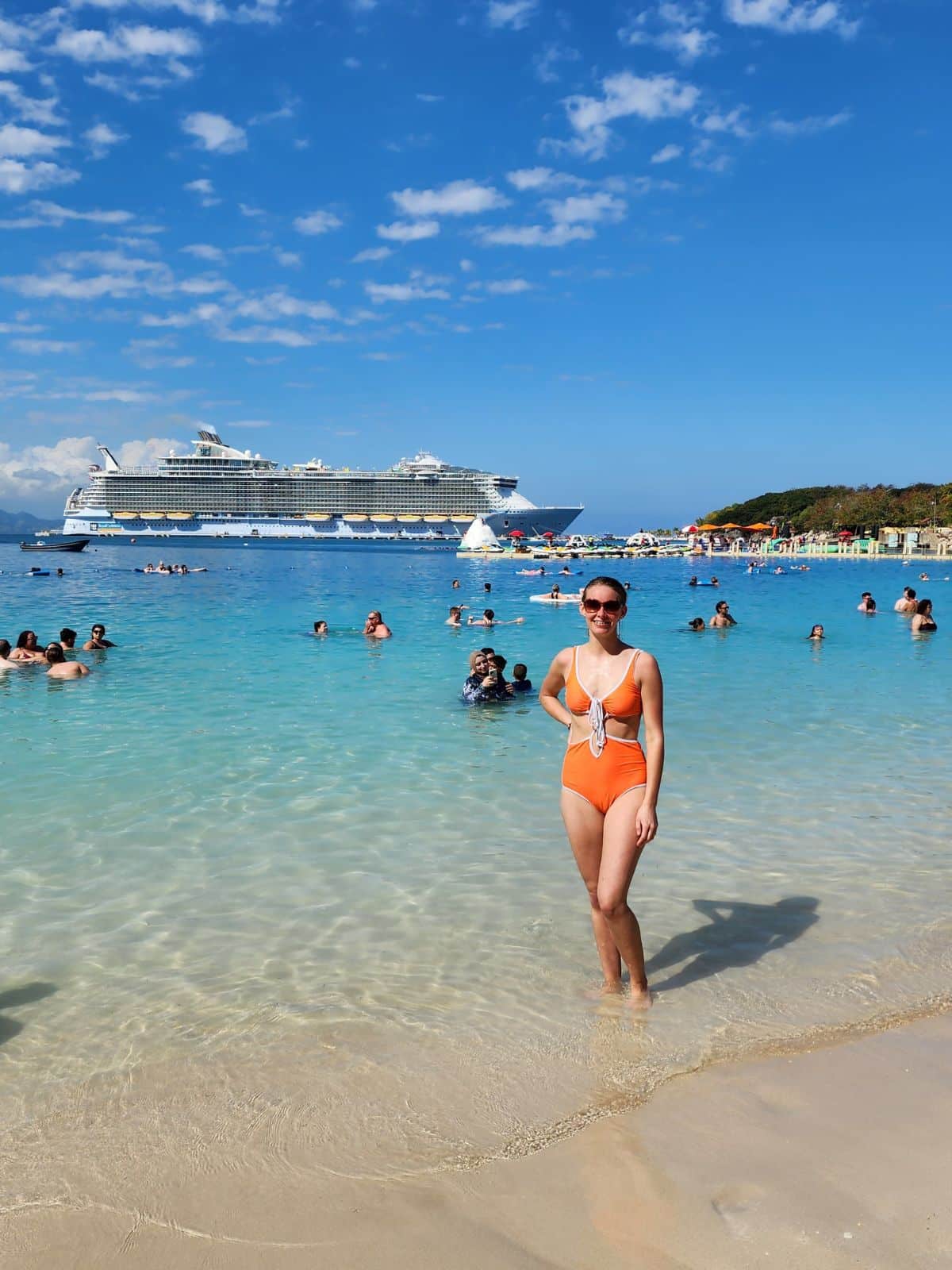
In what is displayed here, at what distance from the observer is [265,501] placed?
123 meters

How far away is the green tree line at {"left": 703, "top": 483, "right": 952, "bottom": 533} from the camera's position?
8962 cm

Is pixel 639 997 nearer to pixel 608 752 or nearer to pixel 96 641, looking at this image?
pixel 608 752

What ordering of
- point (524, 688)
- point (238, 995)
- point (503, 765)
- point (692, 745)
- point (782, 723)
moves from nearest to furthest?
point (238, 995) → point (503, 765) → point (692, 745) → point (782, 723) → point (524, 688)

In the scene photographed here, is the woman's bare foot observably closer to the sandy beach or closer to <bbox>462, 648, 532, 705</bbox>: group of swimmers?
the sandy beach

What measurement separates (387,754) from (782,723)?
4.98 metres

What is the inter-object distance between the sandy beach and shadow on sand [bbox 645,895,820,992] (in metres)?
1.17

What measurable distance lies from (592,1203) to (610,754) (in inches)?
61.2

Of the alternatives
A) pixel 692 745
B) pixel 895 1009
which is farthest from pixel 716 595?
pixel 895 1009

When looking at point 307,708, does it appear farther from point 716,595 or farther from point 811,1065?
point 716,595

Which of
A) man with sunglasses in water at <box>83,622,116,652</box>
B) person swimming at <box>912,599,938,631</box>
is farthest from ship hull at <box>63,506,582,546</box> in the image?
man with sunglasses in water at <box>83,622,116,652</box>

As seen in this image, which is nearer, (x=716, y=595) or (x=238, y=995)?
(x=238, y=995)

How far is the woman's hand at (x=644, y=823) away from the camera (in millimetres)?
3500

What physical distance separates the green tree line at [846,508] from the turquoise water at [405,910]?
86.3m

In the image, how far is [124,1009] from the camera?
4125 millimetres
